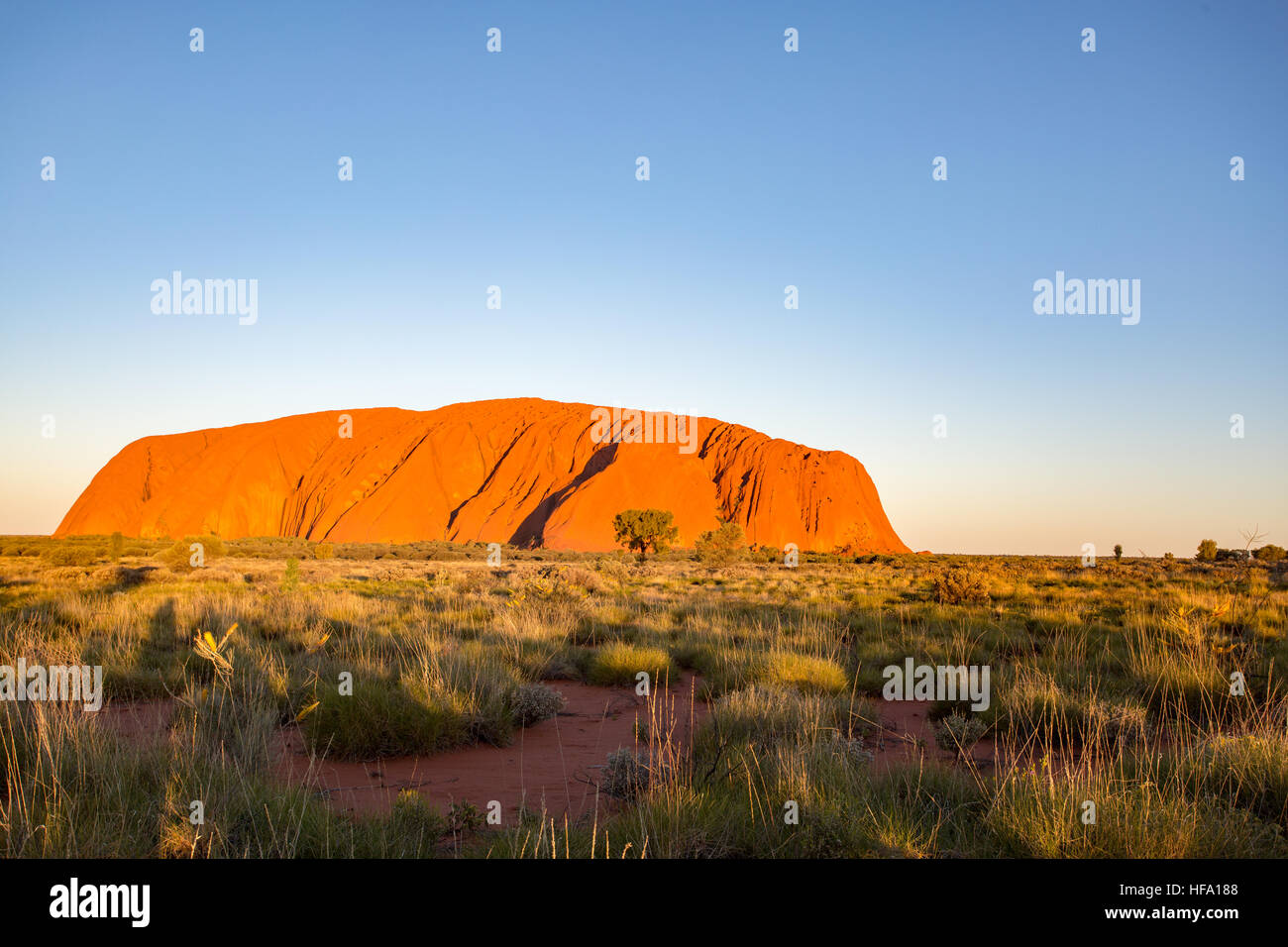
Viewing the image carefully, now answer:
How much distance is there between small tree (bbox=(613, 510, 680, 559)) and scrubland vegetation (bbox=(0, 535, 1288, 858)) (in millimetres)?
43558

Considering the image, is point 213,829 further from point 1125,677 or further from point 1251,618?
point 1251,618

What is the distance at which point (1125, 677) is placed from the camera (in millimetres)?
7348

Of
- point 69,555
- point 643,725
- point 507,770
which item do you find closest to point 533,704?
point 643,725

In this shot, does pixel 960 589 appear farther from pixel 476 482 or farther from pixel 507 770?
pixel 476 482

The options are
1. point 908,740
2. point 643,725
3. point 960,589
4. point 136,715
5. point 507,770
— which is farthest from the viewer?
point 960,589

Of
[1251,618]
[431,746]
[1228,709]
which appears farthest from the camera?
[1251,618]

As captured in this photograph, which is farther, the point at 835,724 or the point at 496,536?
the point at 496,536

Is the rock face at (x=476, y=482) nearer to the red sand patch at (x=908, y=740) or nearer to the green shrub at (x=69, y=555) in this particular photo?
the green shrub at (x=69, y=555)

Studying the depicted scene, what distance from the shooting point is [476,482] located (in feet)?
299

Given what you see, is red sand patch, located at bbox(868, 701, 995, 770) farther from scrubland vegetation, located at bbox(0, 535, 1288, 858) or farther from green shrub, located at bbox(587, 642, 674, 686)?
green shrub, located at bbox(587, 642, 674, 686)

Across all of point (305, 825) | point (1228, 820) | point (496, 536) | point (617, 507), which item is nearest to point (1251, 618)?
point (1228, 820)

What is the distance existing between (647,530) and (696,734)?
170ft

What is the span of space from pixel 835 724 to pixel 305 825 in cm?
Answer: 429
